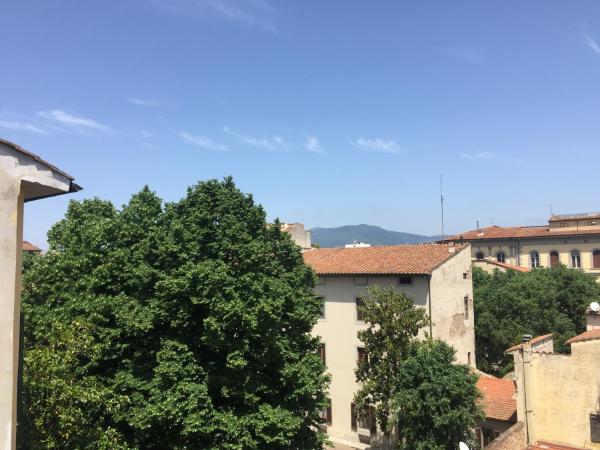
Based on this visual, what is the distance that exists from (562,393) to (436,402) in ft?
15.7

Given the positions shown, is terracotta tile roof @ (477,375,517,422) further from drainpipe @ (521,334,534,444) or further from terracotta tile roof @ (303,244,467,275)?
terracotta tile roof @ (303,244,467,275)

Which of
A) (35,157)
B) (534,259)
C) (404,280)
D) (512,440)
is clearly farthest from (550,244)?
(35,157)

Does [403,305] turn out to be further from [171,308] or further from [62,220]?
[62,220]

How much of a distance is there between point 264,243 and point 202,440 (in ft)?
24.0

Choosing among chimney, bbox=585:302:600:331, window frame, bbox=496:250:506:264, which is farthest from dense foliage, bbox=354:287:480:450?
window frame, bbox=496:250:506:264

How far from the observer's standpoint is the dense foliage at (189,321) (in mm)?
14547

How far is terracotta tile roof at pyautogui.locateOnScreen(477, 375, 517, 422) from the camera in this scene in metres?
20.9

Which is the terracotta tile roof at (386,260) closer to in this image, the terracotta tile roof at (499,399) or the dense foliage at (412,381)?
the dense foliage at (412,381)

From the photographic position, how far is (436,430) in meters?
18.6

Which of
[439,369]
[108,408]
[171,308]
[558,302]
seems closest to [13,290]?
[108,408]

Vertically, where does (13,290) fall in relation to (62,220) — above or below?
below

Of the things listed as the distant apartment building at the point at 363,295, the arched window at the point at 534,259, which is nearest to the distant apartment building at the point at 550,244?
the arched window at the point at 534,259

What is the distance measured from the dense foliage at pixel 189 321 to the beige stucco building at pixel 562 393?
8.20 meters

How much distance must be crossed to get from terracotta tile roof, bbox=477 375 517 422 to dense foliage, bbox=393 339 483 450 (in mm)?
2238
